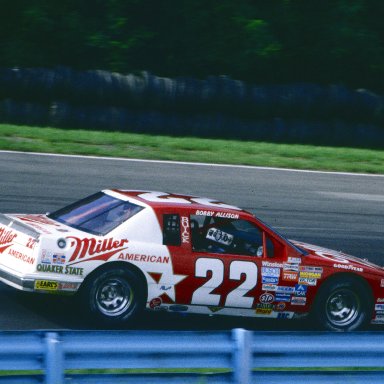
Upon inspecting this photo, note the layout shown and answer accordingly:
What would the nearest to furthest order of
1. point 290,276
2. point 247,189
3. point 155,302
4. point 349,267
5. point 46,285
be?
1. point 46,285
2. point 155,302
3. point 290,276
4. point 349,267
5. point 247,189

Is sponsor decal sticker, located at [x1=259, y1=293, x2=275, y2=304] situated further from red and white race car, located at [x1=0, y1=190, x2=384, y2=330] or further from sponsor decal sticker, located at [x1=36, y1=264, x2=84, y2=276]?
sponsor decal sticker, located at [x1=36, y1=264, x2=84, y2=276]

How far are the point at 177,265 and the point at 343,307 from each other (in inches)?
80.4

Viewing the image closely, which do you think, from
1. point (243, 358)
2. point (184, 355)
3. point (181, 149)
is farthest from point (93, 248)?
point (181, 149)

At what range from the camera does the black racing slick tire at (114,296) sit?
8914 mm

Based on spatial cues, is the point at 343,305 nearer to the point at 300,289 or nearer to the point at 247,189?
the point at 300,289

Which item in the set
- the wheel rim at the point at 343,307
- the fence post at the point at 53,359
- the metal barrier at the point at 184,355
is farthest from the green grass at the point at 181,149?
the fence post at the point at 53,359

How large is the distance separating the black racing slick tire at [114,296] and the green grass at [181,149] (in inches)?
385

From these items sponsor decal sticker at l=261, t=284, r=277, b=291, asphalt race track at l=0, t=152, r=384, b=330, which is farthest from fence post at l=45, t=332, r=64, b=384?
asphalt race track at l=0, t=152, r=384, b=330

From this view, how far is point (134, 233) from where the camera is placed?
30.1ft

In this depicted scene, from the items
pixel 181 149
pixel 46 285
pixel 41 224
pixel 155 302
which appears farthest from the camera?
pixel 181 149

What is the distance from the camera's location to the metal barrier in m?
5.72

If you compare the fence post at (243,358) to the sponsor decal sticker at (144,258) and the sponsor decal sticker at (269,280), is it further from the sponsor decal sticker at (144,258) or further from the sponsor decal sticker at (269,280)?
the sponsor decal sticker at (269,280)

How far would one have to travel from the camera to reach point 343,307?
10086 mm

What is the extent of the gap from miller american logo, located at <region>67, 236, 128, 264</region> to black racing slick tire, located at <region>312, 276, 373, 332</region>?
2.33 metres
